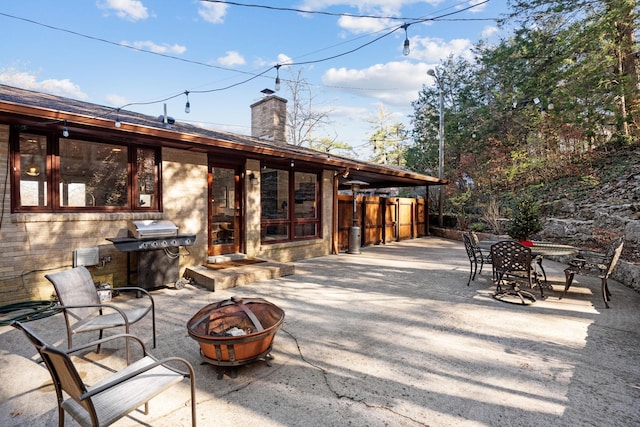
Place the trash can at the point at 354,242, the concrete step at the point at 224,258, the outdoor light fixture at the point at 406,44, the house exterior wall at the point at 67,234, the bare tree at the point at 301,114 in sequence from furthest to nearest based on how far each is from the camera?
the bare tree at the point at 301,114 < the trash can at the point at 354,242 < the concrete step at the point at 224,258 < the outdoor light fixture at the point at 406,44 < the house exterior wall at the point at 67,234

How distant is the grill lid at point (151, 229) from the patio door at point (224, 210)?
1.34 meters

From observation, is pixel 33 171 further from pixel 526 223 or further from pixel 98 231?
pixel 526 223

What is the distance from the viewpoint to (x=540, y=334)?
3.55 m

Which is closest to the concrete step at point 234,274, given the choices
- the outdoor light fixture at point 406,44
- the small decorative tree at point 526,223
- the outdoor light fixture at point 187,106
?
the small decorative tree at point 526,223

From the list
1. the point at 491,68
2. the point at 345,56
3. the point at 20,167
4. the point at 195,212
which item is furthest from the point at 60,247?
the point at 491,68

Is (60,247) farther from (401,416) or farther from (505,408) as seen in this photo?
(505,408)

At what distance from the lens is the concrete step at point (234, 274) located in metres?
5.39

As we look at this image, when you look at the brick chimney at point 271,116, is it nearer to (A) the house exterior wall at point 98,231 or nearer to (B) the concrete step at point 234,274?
(A) the house exterior wall at point 98,231

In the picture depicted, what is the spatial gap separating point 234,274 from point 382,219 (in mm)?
7655

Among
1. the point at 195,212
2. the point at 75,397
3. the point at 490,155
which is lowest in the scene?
the point at 75,397

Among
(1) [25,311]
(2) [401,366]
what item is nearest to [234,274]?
(1) [25,311]

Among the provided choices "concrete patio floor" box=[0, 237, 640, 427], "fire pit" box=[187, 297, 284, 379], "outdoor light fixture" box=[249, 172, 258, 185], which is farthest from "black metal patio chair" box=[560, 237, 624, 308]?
"outdoor light fixture" box=[249, 172, 258, 185]

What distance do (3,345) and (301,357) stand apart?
10.5 feet

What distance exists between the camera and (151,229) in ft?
16.7
